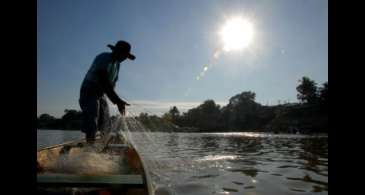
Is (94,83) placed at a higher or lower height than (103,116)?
higher

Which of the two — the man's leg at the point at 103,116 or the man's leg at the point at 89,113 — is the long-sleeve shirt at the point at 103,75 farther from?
the man's leg at the point at 103,116

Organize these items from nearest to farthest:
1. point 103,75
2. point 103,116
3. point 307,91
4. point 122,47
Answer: point 103,75 → point 122,47 → point 103,116 → point 307,91

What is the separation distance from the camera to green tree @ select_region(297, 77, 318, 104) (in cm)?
10944

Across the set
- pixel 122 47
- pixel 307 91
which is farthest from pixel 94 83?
pixel 307 91

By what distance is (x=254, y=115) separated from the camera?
133125 mm

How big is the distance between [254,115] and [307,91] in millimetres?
29263

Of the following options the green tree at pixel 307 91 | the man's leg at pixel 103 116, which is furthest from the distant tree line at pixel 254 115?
the man's leg at pixel 103 116

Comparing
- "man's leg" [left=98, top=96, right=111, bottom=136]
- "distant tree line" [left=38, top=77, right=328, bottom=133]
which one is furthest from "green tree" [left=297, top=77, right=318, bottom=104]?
"man's leg" [left=98, top=96, right=111, bottom=136]

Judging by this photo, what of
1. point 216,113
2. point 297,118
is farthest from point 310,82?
point 216,113

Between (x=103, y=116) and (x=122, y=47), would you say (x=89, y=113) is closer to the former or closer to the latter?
(x=103, y=116)

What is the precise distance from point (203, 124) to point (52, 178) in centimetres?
13610

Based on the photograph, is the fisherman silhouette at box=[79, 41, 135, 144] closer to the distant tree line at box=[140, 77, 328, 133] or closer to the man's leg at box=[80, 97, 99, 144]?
the man's leg at box=[80, 97, 99, 144]

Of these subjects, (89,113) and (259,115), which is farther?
(259,115)
